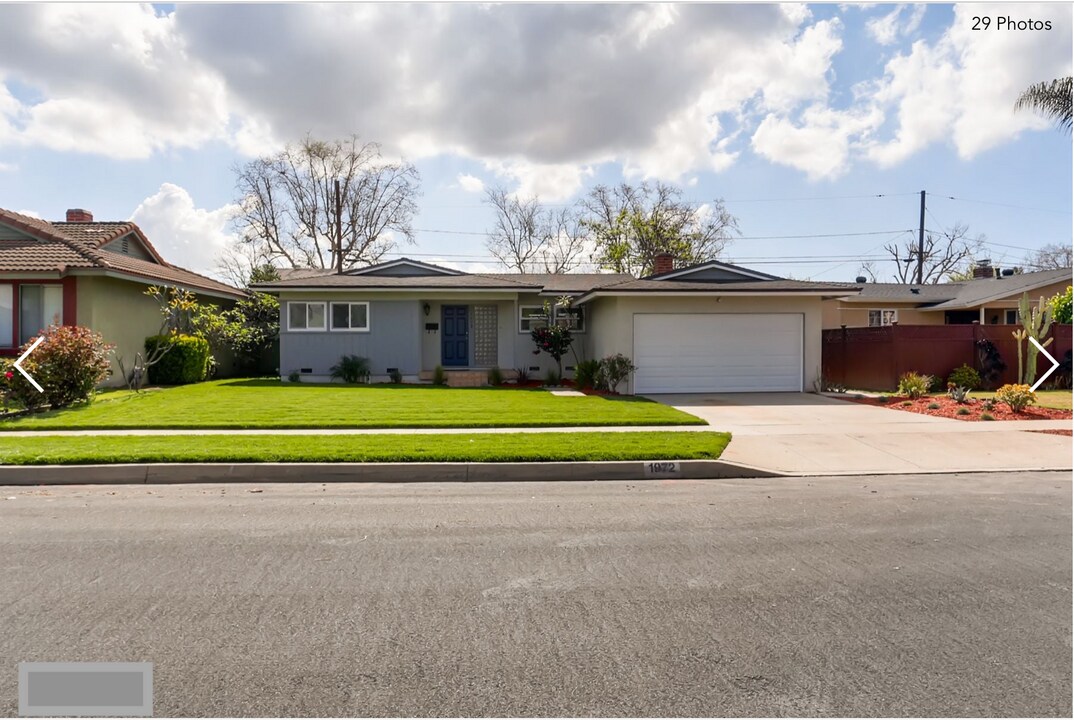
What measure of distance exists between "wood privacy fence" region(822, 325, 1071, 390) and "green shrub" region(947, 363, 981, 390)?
1.25 feet

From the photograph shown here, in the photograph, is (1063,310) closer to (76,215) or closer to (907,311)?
(907,311)

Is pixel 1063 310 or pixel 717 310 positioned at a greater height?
pixel 1063 310

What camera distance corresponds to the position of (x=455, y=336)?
71.3ft

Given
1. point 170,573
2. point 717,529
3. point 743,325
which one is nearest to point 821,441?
point 717,529

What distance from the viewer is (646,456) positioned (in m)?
8.82

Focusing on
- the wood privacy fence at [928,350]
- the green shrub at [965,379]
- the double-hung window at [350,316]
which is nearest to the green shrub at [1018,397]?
the green shrub at [965,379]

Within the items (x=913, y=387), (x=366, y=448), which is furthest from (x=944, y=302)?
(x=366, y=448)

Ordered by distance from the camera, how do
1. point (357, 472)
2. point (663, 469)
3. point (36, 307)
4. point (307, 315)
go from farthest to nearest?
point (307, 315) < point (36, 307) < point (663, 469) < point (357, 472)

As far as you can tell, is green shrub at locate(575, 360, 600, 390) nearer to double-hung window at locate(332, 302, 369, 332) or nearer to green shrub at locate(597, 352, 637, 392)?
green shrub at locate(597, 352, 637, 392)

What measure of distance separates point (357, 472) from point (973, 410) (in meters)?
11.8

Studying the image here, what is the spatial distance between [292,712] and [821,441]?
923cm

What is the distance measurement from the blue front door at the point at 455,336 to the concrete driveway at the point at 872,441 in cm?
898

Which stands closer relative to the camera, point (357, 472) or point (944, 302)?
point (357, 472)

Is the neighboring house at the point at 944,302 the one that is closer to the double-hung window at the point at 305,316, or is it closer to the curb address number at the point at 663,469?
the double-hung window at the point at 305,316
